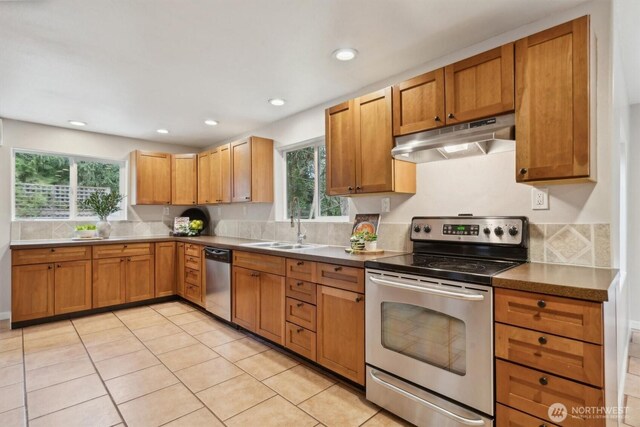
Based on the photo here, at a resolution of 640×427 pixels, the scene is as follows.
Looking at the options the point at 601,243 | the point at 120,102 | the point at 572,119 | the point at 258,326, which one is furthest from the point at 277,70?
the point at 601,243

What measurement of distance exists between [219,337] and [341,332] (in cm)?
151

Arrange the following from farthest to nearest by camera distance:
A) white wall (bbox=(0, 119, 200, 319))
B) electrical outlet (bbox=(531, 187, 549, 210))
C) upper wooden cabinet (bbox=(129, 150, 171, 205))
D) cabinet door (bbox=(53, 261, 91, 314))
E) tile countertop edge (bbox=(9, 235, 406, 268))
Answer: upper wooden cabinet (bbox=(129, 150, 171, 205)), white wall (bbox=(0, 119, 200, 319)), cabinet door (bbox=(53, 261, 91, 314)), tile countertop edge (bbox=(9, 235, 406, 268)), electrical outlet (bbox=(531, 187, 549, 210))

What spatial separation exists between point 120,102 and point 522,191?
3.65 metres

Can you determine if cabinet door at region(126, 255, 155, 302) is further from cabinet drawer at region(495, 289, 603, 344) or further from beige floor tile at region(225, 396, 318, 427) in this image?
cabinet drawer at region(495, 289, 603, 344)

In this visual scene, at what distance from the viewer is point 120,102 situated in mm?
3303

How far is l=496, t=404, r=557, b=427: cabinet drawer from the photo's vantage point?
4.64 feet

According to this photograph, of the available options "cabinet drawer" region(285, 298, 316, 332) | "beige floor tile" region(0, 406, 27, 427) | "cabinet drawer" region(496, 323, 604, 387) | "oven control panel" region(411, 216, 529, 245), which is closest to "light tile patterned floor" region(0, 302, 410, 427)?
"beige floor tile" region(0, 406, 27, 427)

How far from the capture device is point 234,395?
7.11ft

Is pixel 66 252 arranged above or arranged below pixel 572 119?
below

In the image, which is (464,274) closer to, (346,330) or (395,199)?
(346,330)

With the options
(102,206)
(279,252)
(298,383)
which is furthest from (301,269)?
(102,206)

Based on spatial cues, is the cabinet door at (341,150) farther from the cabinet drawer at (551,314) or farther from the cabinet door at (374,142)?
the cabinet drawer at (551,314)

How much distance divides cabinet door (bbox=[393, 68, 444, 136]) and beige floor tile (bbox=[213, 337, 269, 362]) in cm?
217

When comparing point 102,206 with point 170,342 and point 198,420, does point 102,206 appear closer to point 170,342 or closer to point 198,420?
point 170,342
